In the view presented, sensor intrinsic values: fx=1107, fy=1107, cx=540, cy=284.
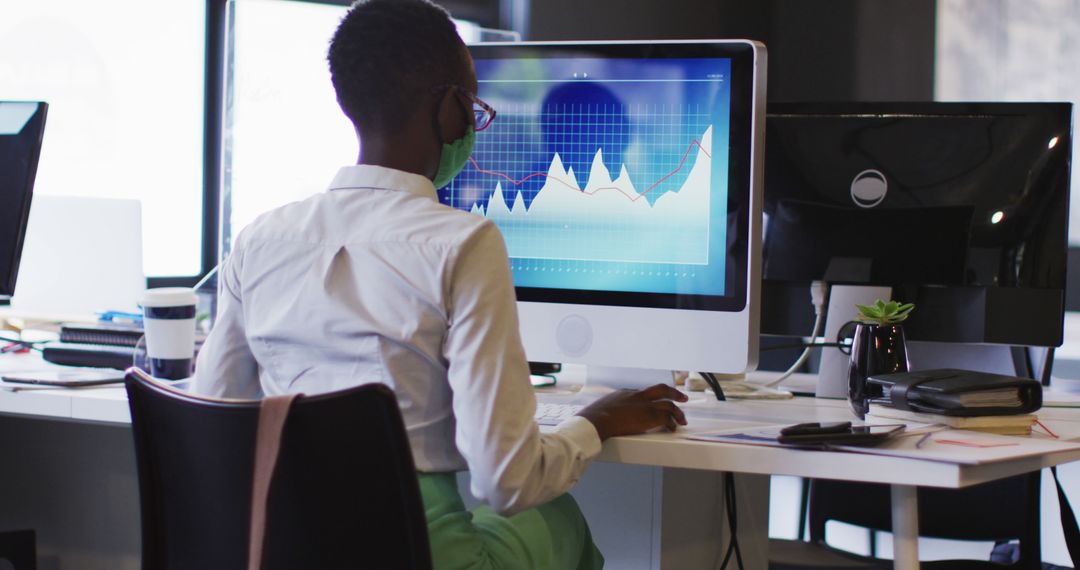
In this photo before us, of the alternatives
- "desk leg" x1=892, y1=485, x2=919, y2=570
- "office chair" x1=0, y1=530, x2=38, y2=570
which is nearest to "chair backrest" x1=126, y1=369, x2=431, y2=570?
"desk leg" x1=892, y1=485, x2=919, y2=570

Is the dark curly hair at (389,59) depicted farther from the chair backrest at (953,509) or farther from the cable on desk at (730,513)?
the chair backrest at (953,509)

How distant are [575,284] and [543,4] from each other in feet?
7.39

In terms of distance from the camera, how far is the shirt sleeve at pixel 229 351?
1.28 m

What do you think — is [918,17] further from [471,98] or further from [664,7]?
[471,98]

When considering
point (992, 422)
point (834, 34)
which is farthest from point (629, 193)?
point (834, 34)

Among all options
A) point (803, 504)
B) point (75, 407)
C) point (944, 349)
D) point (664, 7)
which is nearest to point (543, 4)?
point (664, 7)

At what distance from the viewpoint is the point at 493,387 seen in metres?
1.10

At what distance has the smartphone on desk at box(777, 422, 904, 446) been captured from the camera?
1287mm

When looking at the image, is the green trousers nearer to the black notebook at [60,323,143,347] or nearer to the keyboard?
the keyboard

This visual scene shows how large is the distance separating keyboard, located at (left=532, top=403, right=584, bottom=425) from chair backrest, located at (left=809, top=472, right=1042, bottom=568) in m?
1.01

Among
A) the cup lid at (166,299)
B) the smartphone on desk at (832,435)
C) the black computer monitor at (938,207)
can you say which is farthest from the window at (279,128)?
the smartphone on desk at (832,435)

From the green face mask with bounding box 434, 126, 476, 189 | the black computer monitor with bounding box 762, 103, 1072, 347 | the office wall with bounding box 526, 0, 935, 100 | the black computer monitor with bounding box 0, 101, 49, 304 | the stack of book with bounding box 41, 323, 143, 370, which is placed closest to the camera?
the green face mask with bounding box 434, 126, 476, 189

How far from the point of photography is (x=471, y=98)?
128 cm

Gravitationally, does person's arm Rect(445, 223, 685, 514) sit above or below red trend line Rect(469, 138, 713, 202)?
below
